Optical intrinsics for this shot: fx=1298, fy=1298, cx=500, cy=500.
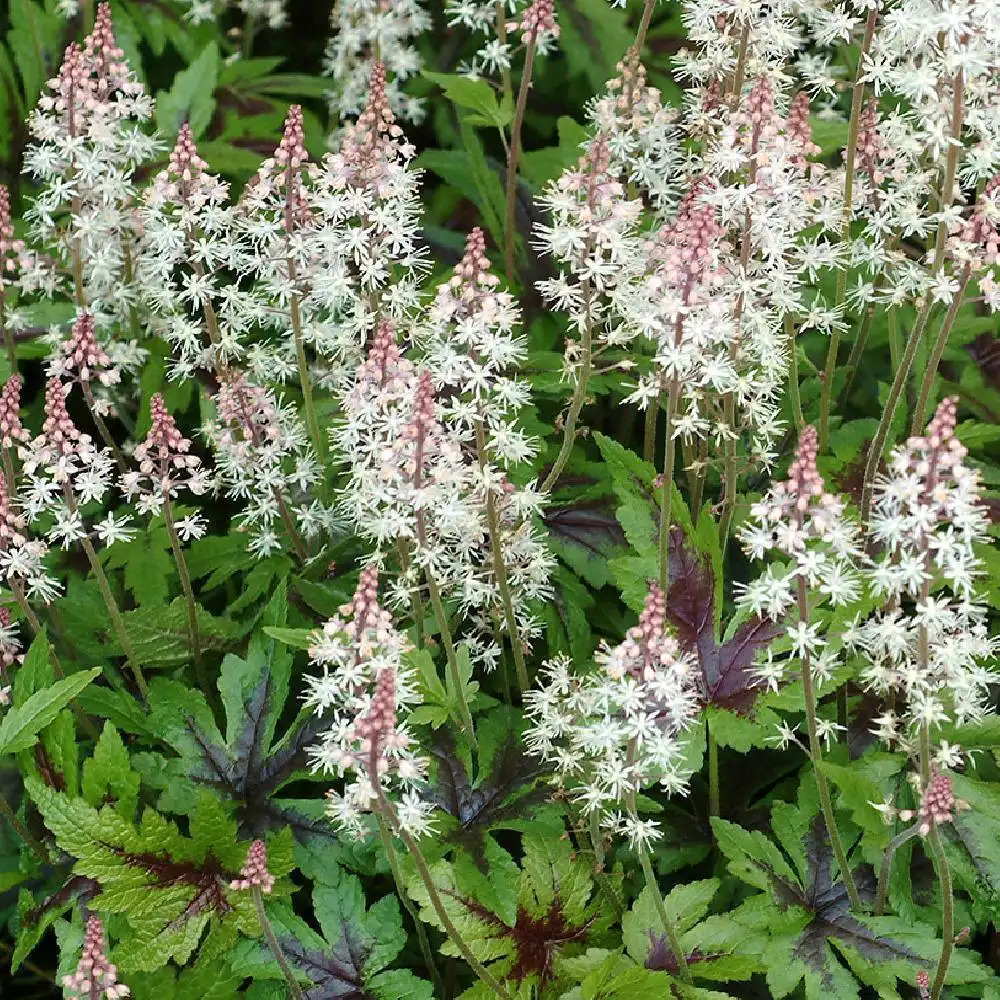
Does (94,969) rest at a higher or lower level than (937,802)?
lower

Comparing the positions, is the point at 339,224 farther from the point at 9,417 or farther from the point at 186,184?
the point at 9,417

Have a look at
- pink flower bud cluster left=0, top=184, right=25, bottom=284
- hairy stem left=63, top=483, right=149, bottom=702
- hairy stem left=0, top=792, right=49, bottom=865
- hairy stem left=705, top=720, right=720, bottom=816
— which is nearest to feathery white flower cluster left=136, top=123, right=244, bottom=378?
pink flower bud cluster left=0, top=184, right=25, bottom=284

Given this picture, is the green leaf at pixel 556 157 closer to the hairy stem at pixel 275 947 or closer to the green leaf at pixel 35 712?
the green leaf at pixel 35 712

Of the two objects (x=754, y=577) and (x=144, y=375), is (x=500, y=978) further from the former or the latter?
(x=144, y=375)

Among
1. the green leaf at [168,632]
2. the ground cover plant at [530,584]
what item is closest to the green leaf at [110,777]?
the ground cover plant at [530,584]

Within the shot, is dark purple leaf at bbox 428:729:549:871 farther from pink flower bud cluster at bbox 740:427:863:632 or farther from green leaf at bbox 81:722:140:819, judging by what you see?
pink flower bud cluster at bbox 740:427:863:632

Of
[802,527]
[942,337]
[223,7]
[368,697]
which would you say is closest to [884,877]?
[802,527]

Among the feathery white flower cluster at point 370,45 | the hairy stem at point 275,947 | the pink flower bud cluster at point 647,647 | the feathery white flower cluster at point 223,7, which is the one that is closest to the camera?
the pink flower bud cluster at point 647,647
